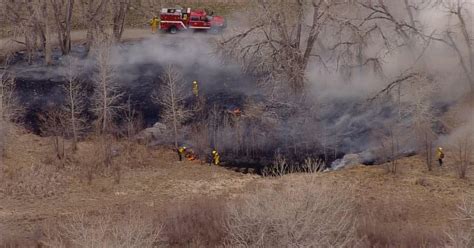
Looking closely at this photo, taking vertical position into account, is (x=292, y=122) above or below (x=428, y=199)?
above

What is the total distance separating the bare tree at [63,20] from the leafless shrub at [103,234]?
14.5 m

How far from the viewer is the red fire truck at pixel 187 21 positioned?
3391 centimetres

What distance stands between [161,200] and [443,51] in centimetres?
1304

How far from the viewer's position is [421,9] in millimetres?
27547

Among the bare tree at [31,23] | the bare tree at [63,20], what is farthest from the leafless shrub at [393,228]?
the bare tree at [31,23]

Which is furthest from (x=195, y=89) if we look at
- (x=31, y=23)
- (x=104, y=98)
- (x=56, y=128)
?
(x=31, y=23)

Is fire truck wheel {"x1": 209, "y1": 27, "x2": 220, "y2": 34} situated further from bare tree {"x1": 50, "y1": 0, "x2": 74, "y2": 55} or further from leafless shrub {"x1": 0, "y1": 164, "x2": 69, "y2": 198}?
leafless shrub {"x1": 0, "y1": 164, "x2": 69, "y2": 198}

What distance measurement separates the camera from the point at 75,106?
26.1m

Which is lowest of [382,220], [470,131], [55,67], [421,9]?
[382,220]

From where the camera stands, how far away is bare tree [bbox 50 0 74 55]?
30.1 metres

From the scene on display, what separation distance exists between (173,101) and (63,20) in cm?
1132

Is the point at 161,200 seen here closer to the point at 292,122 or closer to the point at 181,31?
the point at 292,122

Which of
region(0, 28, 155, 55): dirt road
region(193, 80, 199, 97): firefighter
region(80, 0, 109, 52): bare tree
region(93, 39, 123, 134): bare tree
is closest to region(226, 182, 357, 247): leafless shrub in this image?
Result: region(93, 39, 123, 134): bare tree

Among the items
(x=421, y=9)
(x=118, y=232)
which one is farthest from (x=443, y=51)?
(x=118, y=232)
